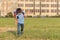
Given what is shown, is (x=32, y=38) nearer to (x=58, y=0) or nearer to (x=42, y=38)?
(x=42, y=38)

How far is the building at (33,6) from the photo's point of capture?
113 metres

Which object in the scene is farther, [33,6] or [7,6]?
[33,6]

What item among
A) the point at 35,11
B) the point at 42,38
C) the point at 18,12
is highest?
the point at 18,12

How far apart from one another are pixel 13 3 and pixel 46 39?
101m

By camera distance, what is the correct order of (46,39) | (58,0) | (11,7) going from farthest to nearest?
(58,0)
(11,7)
(46,39)

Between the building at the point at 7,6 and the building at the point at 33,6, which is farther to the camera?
the building at the point at 33,6

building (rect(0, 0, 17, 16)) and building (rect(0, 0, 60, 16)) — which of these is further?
building (rect(0, 0, 60, 16))

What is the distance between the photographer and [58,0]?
397 ft

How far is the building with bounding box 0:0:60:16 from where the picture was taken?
370ft

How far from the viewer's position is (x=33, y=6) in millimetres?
112875

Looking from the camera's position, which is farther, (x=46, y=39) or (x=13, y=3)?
(x=13, y=3)

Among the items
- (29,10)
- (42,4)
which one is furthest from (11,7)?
(42,4)

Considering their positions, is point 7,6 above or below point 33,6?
above

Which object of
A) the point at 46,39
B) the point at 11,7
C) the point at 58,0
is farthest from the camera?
the point at 58,0
